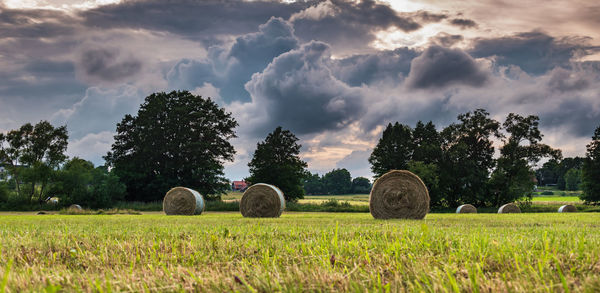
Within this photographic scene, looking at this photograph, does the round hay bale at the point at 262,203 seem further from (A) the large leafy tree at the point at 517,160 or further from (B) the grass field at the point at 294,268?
(A) the large leafy tree at the point at 517,160

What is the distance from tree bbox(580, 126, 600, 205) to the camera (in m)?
56.1

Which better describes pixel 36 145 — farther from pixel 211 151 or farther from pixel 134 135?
pixel 211 151

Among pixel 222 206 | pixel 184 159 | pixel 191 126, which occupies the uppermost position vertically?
pixel 191 126

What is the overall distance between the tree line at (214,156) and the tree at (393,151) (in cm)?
14

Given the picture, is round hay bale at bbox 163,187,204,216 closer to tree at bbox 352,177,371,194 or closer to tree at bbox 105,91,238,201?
tree at bbox 105,91,238,201

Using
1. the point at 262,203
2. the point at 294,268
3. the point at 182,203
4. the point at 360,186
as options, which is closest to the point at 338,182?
the point at 360,186

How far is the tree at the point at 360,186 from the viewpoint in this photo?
124 metres

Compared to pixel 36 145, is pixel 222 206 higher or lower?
lower

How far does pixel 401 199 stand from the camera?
63.2 feet

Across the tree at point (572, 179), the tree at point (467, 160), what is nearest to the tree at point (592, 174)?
the tree at point (467, 160)

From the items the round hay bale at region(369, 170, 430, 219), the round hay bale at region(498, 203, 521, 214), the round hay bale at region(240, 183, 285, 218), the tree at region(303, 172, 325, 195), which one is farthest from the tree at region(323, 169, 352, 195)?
the round hay bale at region(369, 170, 430, 219)

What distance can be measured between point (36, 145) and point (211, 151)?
23817 mm

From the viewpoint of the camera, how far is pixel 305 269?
122 inches

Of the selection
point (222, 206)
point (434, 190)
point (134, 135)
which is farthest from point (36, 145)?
point (434, 190)
